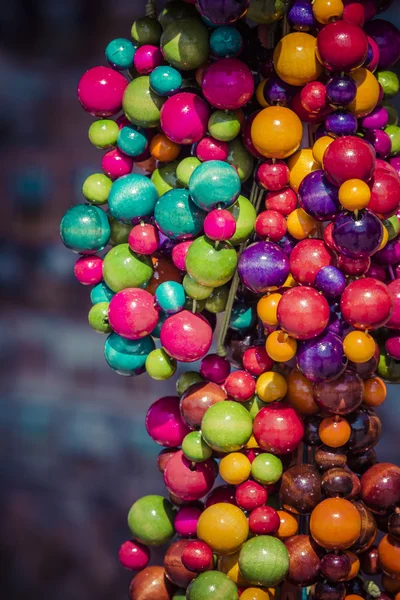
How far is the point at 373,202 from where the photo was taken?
85cm

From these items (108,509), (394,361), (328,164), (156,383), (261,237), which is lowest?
(108,509)

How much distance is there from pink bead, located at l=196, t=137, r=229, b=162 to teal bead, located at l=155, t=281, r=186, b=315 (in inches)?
5.8

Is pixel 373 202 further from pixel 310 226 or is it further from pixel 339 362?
pixel 339 362

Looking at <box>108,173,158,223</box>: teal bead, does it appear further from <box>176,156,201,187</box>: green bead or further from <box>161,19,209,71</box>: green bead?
<box>161,19,209,71</box>: green bead

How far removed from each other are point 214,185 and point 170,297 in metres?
0.14

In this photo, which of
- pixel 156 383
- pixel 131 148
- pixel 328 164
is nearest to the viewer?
pixel 328 164

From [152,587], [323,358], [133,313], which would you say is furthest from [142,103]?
[152,587]

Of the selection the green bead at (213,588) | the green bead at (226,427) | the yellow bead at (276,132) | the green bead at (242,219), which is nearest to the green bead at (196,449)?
the green bead at (226,427)

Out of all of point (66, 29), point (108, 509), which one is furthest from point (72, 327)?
point (66, 29)

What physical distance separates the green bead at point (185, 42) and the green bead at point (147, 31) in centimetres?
5

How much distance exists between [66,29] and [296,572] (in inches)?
39.2

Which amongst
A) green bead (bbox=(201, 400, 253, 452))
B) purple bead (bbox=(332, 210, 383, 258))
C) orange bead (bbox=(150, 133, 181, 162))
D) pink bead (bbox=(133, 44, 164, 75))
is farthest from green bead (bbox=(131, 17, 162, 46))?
green bead (bbox=(201, 400, 253, 452))

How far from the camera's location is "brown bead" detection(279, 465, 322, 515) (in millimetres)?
873

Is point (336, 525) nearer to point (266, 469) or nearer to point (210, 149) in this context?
point (266, 469)
